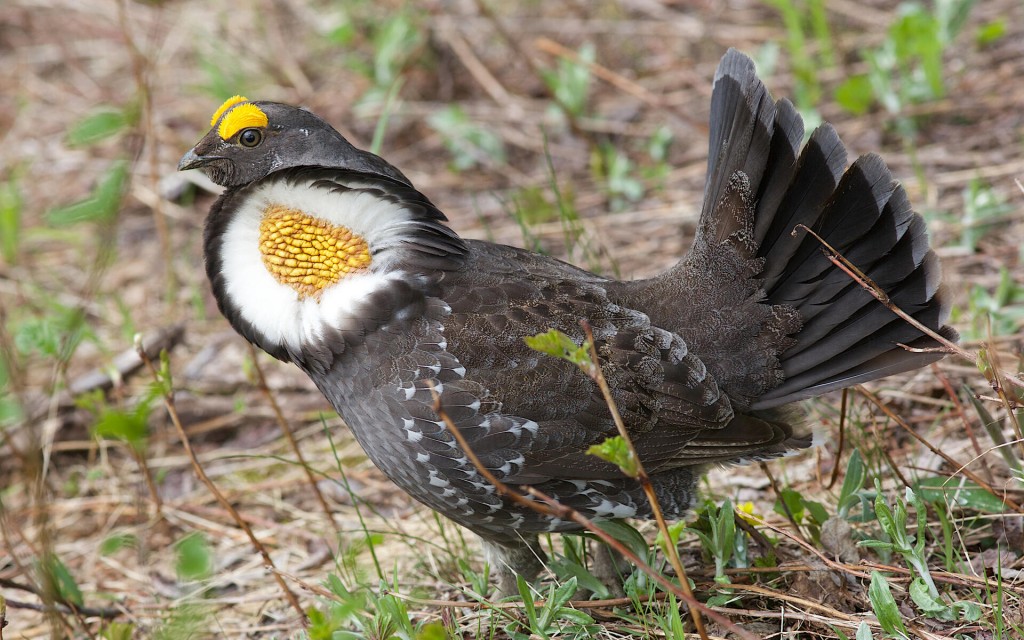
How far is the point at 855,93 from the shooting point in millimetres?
6691

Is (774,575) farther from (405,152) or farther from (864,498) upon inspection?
(405,152)

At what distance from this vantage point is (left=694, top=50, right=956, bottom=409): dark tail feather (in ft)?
12.6

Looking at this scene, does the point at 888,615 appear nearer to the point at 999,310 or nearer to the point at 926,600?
the point at 926,600

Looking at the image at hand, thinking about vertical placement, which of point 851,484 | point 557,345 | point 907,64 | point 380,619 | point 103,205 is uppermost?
point 907,64

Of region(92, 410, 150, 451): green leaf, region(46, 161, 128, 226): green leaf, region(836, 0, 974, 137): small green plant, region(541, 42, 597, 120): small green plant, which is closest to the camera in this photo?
region(46, 161, 128, 226): green leaf

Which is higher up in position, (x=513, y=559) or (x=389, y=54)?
(x=389, y=54)

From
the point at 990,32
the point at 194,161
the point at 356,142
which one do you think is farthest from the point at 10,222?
the point at 990,32

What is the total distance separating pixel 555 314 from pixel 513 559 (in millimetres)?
1051

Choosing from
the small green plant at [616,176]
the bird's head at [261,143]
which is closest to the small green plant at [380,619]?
the bird's head at [261,143]

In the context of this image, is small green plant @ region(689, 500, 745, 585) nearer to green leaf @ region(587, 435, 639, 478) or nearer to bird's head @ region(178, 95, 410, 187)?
green leaf @ region(587, 435, 639, 478)

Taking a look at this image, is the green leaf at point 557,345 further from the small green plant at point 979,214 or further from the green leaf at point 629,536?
the small green plant at point 979,214

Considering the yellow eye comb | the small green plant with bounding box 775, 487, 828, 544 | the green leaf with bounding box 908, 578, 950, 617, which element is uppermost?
the yellow eye comb

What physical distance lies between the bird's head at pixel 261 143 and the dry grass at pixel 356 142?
433 mm

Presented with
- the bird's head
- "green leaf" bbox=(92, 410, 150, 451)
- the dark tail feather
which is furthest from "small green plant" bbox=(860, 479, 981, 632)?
"green leaf" bbox=(92, 410, 150, 451)
